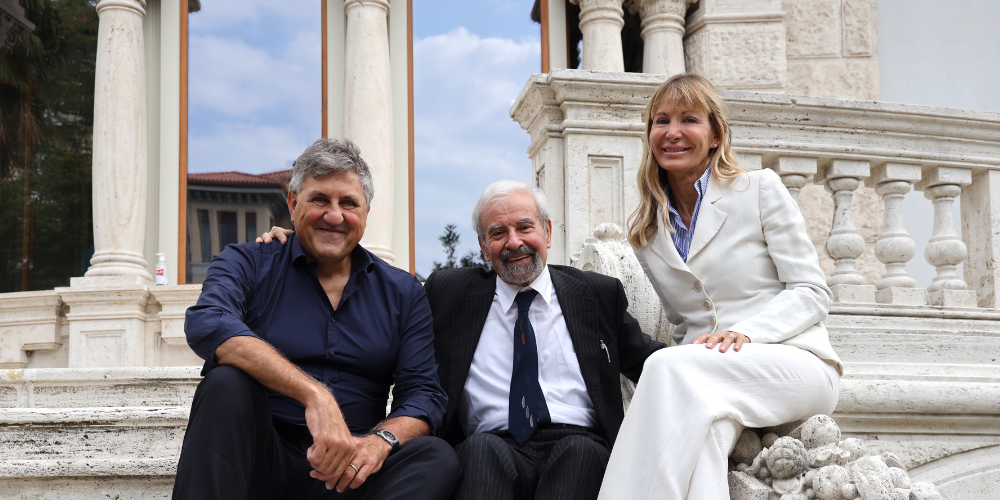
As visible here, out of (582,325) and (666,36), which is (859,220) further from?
(582,325)

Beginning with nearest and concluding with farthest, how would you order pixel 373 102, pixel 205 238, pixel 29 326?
1. pixel 29 326
2. pixel 373 102
3. pixel 205 238

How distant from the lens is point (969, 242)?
3.77 meters

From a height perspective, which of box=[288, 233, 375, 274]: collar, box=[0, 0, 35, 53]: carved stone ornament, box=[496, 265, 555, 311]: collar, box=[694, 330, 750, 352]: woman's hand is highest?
box=[0, 0, 35, 53]: carved stone ornament

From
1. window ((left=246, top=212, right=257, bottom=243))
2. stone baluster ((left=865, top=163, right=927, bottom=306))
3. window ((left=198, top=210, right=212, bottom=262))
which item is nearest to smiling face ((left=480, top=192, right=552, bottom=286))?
stone baluster ((left=865, top=163, right=927, bottom=306))

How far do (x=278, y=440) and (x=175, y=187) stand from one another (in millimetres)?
5957

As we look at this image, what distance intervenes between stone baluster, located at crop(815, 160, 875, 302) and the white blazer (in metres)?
1.29

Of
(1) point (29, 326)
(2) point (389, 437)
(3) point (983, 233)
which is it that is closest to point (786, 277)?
(2) point (389, 437)

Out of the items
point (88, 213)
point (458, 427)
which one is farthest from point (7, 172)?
point (458, 427)

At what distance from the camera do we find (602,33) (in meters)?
7.36

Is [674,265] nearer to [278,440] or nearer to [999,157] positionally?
[278,440]

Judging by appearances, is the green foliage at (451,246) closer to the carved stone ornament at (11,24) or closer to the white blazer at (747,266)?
the carved stone ornament at (11,24)

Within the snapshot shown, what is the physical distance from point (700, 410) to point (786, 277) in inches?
21.5

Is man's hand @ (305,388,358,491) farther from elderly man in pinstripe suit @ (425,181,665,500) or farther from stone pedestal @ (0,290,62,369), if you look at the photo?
stone pedestal @ (0,290,62,369)

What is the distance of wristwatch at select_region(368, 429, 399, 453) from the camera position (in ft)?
7.00
